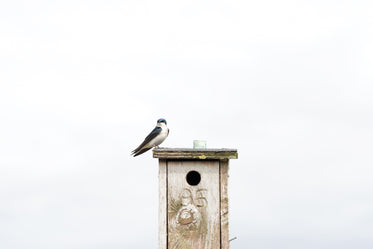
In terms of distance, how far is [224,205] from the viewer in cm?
456

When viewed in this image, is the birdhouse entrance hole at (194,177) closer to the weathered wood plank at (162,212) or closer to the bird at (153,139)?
the weathered wood plank at (162,212)

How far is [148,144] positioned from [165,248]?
1850 millimetres

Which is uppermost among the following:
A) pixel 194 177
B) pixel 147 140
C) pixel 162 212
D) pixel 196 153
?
pixel 147 140

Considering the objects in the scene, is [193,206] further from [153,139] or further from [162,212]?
[153,139]

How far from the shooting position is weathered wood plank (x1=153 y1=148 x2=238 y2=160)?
4539mm

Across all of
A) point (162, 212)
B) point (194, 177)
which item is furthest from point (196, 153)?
point (162, 212)

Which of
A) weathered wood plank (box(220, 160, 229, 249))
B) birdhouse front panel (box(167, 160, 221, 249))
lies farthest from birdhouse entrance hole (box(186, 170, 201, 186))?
weathered wood plank (box(220, 160, 229, 249))

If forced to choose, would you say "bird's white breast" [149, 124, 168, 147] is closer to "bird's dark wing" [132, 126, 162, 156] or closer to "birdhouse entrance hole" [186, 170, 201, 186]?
"bird's dark wing" [132, 126, 162, 156]

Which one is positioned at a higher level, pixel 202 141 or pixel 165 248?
pixel 202 141

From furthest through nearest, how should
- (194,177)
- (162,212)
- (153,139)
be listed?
(153,139) < (194,177) < (162,212)

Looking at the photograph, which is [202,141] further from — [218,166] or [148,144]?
[148,144]

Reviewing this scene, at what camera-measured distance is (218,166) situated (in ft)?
15.1

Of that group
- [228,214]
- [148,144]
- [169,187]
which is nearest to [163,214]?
[169,187]

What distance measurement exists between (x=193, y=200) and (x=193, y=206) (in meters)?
0.05
